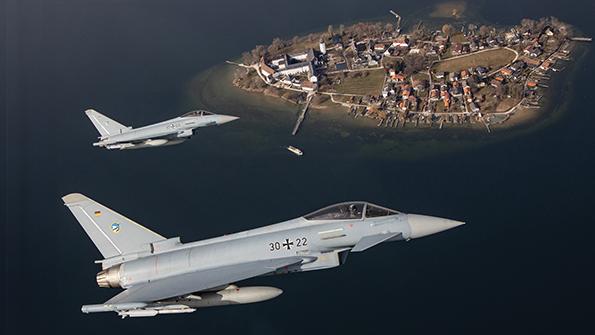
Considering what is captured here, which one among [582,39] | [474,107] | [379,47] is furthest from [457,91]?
[582,39]

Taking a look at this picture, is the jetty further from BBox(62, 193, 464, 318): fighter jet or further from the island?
BBox(62, 193, 464, 318): fighter jet

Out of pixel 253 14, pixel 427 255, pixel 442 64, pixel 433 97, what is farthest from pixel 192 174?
pixel 253 14

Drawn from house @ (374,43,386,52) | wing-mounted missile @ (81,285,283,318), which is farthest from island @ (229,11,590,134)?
wing-mounted missile @ (81,285,283,318)

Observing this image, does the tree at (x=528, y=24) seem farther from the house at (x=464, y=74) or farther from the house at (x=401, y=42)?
the house at (x=401, y=42)

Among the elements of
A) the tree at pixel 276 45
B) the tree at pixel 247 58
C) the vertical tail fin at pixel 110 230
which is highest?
the tree at pixel 276 45

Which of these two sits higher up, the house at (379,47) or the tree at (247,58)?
the tree at (247,58)

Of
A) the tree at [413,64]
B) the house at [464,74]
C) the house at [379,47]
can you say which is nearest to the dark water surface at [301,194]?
the house at [464,74]
